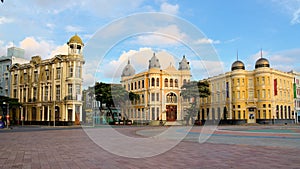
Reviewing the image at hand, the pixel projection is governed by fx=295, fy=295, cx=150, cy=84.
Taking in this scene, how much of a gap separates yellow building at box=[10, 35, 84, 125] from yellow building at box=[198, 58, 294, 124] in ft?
112

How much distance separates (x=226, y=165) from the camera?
9461 millimetres

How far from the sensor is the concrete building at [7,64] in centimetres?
6588

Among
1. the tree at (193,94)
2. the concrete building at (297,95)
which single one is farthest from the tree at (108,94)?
the concrete building at (297,95)

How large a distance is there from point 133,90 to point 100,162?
201 ft

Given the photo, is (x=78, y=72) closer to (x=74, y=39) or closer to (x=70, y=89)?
(x=70, y=89)

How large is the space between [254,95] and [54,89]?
4328cm

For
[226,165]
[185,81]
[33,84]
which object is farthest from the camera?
[33,84]

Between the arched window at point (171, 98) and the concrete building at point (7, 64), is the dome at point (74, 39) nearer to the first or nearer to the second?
the concrete building at point (7, 64)

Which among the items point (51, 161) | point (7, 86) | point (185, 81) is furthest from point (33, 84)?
point (51, 161)

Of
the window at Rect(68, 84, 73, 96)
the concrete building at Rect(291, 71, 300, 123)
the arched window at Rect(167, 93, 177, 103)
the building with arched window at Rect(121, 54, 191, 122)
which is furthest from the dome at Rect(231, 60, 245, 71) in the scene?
the window at Rect(68, 84, 73, 96)

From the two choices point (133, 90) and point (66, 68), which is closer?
point (66, 68)

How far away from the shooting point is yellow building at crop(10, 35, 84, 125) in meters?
54.0

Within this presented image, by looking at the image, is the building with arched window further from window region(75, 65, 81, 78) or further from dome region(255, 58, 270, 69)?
dome region(255, 58, 270, 69)

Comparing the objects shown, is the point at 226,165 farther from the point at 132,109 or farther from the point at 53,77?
the point at 132,109
